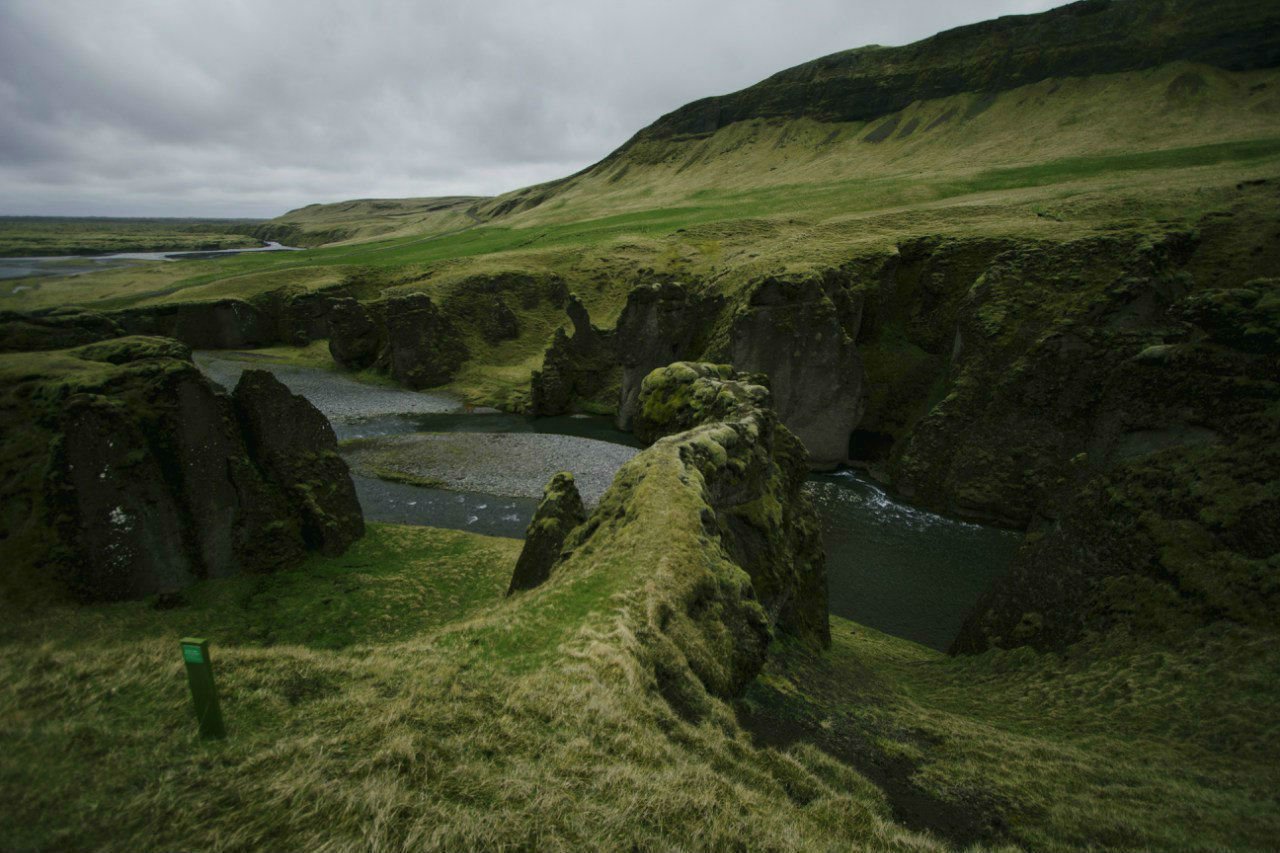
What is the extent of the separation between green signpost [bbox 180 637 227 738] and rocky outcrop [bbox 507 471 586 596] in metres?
13.4

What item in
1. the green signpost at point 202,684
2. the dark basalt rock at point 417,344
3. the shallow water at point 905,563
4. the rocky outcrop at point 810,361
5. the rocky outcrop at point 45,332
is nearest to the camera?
the green signpost at point 202,684

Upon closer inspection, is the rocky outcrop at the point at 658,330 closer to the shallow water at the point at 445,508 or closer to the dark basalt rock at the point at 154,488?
the shallow water at the point at 445,508

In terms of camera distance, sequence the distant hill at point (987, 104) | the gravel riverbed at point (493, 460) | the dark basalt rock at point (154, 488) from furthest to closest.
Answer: the distant hill at point (987, 104) → the gravel riverbed at point (493, 460) → the dark basalt rock at point (154, 488)

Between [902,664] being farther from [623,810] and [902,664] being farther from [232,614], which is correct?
[232,614]

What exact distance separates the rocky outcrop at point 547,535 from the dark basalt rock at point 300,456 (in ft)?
33.4

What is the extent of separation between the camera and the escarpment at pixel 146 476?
58.2ft

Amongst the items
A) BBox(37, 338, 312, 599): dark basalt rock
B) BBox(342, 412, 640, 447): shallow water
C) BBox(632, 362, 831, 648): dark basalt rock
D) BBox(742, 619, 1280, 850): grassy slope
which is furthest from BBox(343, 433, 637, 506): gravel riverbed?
BBox(742, 619, 1280, 850): grassy slope

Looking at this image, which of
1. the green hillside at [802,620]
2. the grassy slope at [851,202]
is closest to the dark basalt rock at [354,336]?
the grassy slope at [851,202]

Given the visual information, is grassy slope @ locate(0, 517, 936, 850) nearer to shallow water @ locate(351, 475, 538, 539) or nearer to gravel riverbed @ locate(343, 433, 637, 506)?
shallow water @ locate(351, 475, 538, 539)

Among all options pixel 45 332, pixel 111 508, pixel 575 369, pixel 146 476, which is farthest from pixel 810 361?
pixel 45 332

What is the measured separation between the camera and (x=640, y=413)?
94.6 feet

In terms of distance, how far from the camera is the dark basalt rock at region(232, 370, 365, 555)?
24.2 meters

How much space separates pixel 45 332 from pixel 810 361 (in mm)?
43979

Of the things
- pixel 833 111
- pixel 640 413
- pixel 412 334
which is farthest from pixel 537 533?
pixel 833 111
